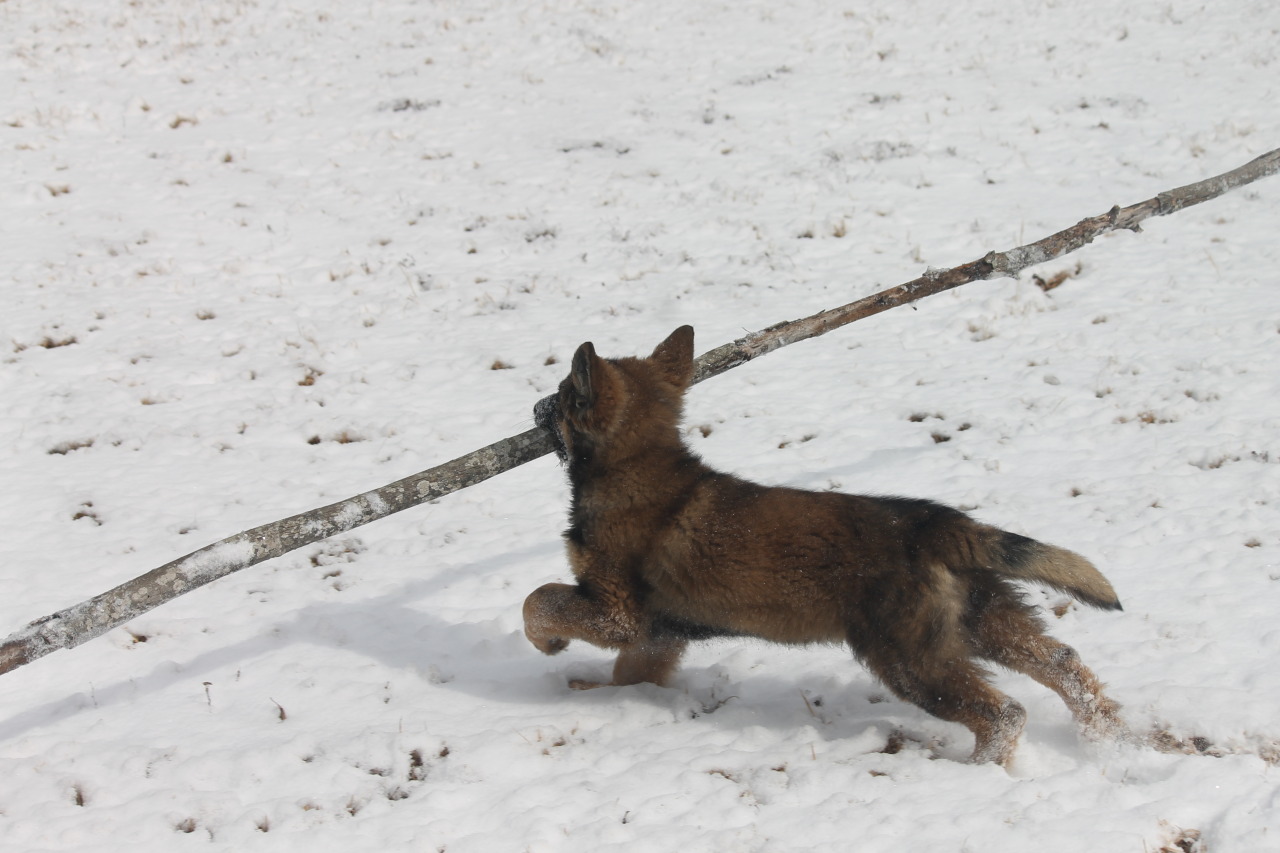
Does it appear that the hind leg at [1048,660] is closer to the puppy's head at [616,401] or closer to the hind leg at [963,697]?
the hind leg at [963,697]

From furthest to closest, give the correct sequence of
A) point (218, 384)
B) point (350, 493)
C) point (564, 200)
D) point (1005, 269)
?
point (564, 200) → point (218, 384) → point (350, 493) → point (1005, 269)

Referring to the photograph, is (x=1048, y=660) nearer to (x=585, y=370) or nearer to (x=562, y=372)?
(x=585, y=370)

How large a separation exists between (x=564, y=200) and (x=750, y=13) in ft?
28.5

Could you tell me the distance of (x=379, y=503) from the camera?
5238mm

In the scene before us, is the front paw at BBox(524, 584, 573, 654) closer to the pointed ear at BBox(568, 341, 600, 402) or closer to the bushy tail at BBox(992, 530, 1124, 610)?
the pointed ear at BBox(568, 341, 600, 402)

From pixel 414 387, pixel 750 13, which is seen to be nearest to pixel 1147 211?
pixel 414 387

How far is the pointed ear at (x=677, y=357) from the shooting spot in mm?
5242

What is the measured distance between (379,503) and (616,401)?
4.87ft

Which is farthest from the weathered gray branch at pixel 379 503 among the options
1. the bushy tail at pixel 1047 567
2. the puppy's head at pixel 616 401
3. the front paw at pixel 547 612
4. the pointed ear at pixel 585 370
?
the bushy tail at pixel 1047 567

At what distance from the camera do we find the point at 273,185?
13.2 meters

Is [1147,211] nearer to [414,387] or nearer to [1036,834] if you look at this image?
[1036,834]

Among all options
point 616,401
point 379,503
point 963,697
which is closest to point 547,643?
point 379,503

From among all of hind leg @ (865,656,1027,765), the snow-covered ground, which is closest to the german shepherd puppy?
hind leg @ (865,656,1027,765)

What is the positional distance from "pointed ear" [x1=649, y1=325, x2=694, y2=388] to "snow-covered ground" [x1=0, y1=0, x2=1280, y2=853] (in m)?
1.71
